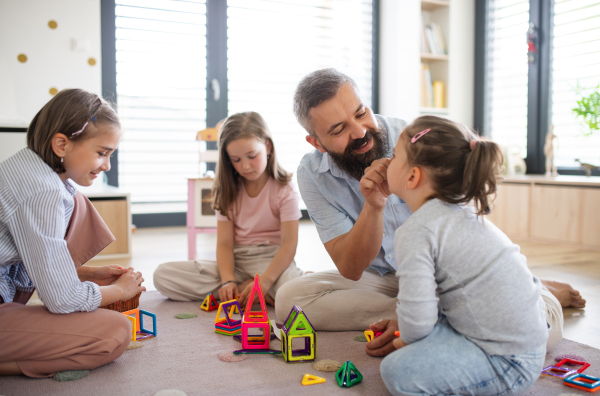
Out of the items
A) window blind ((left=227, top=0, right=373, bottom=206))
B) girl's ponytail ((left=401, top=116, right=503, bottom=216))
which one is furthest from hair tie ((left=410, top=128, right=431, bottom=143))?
window blind ((left=227, top=0, right=373, bottom=206))

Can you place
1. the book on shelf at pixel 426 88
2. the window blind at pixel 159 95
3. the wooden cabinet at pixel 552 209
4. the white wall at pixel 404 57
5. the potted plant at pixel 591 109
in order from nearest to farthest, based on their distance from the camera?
the wooden cabinet at pixel 552 209
the potted plant at pixel 591 109
the window blind at pixel 159 95
the white wall at pixel 404 57
the book on shelf at pixel 426 88

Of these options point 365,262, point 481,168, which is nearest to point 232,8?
point 365,262

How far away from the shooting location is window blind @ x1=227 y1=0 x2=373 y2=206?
3.99 meters

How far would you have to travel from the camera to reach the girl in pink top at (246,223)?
179 centimetres

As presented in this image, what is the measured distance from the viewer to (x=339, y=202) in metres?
1.50

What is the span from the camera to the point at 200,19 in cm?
386

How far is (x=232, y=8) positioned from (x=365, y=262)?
3.18 m

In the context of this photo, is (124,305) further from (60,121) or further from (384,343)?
(384,343)

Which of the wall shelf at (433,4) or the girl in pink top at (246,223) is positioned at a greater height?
the wall shelf at (433,4)

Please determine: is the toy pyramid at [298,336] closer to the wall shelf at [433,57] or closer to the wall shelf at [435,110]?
the wall shelf at [435,110]

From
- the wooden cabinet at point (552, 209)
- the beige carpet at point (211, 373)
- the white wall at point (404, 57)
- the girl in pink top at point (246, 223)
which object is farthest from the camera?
the white wall at point (404, 57)

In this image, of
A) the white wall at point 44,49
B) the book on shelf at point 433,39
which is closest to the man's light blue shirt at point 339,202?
the white wall at point 44,49

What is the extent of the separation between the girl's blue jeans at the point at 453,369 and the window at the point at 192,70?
3.10m

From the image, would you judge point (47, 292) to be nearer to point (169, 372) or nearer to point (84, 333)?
point (84, 333)
